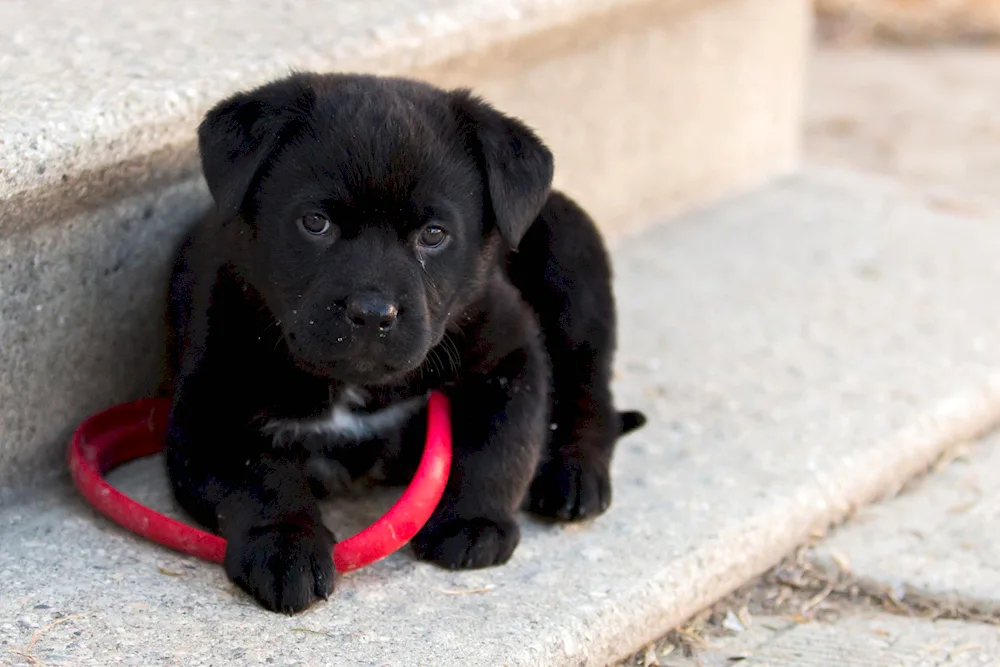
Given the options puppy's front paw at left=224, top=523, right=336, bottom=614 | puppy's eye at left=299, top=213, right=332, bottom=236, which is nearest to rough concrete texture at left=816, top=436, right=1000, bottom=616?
puppy's front paw at left=224, top=523, right=336, bottom=614

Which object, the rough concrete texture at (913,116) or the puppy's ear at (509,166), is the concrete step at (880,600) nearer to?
the puppy's ear at (509,166)

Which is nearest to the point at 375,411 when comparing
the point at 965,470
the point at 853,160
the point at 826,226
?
the point at 965,470

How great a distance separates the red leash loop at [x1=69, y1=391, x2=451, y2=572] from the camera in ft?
9.46

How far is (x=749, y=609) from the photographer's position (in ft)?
10.6

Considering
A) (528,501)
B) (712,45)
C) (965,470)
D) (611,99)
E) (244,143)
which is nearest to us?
(244,143)

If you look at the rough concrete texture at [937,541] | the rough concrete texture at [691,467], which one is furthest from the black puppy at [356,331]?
the rough concrete texture at [937,541]

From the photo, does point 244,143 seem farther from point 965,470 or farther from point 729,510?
point 965,470

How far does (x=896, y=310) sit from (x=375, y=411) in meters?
2.16

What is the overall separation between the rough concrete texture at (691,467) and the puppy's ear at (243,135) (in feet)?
2.55

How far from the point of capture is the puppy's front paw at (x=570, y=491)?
3.22m

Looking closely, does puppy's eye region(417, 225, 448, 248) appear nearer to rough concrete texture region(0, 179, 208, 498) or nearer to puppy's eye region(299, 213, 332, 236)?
puppy's eye region(299, 213, 332, 236)

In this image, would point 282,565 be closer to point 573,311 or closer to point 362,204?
point 362,204

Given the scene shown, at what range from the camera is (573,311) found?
3523mm

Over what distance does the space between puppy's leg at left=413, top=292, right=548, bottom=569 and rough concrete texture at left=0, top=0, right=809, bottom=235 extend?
94 cm
